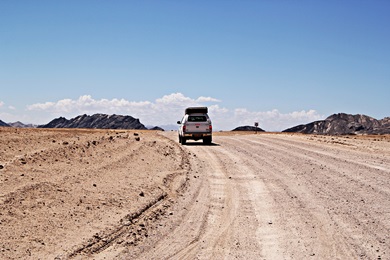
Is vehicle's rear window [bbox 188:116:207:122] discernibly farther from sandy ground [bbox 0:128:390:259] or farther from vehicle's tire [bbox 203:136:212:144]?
sandy ground [bbox 0:128:390:259]

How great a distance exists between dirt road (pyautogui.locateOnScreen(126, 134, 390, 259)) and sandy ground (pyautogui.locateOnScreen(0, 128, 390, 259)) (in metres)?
0.02

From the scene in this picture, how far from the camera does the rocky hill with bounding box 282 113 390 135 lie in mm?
70812

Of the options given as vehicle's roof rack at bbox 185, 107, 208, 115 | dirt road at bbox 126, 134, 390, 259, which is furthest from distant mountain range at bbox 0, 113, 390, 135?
dirt road at bbox 126, 134, 390, 259

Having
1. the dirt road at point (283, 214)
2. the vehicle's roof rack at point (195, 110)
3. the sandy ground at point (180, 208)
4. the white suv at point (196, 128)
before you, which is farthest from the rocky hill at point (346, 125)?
the sandy ground at point (180, 208)

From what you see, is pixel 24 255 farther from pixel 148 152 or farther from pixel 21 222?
pixel 148 152

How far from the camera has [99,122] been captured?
102 meters

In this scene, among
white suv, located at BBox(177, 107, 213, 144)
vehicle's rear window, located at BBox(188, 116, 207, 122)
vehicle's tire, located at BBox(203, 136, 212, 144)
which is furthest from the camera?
vehicle's rear window, located at BBox(188, 116, 207, 122)

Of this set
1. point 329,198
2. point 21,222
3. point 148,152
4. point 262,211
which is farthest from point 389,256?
point 148,152

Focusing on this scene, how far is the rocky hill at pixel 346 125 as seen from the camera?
232 ft

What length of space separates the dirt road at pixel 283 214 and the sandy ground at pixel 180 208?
0.07ft

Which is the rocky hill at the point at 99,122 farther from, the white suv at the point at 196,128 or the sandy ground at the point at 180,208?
the sandy ground at the point at 180,208

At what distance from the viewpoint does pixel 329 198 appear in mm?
10750

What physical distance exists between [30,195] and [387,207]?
8.41 m

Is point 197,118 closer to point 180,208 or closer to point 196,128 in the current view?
point 196,128
